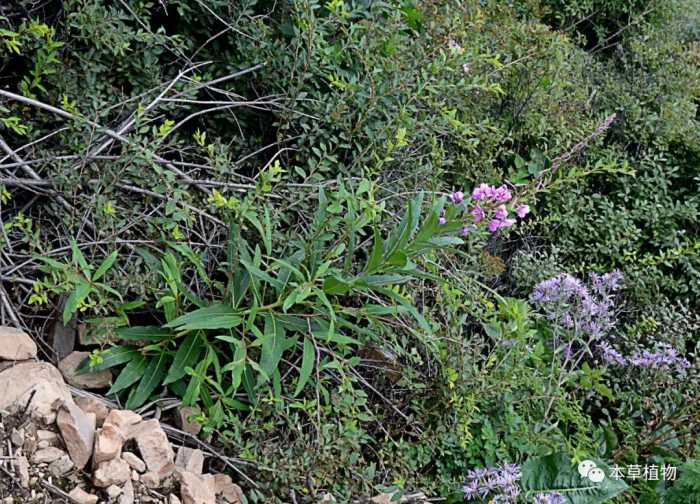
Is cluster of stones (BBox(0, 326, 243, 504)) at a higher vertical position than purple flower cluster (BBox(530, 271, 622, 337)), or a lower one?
lower

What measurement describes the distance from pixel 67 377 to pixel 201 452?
1.60ft

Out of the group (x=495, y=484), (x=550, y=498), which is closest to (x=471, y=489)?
(x=495, y=484)

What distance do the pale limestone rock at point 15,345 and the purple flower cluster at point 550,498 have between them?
1739 millimetres

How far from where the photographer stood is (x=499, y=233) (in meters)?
3.58

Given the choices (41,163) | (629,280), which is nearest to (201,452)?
(41,163)

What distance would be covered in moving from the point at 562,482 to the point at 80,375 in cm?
172

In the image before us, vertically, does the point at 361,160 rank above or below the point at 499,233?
above

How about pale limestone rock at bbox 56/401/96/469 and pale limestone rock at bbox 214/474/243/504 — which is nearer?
pale limestone rock at bbox 56/401/96/469

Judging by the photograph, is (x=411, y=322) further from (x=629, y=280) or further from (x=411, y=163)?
(x=629, y=280)

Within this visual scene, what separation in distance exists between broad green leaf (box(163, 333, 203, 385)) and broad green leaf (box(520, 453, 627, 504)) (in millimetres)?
1273

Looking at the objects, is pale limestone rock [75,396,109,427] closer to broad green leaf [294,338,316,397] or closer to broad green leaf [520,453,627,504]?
broad green leaf [294,338,316,397]

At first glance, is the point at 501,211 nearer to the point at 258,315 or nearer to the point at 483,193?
the point at 483,193

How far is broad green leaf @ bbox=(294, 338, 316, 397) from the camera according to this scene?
215 cm

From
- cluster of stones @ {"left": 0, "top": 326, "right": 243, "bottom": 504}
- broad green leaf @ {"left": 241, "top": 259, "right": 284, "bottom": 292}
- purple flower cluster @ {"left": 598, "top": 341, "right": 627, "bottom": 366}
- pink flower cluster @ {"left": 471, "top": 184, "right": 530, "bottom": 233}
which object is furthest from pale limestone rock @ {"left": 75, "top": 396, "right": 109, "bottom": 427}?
purple flower cluster @ {"left": 598, "top": 341, "right": 627, "bottom": 366}
